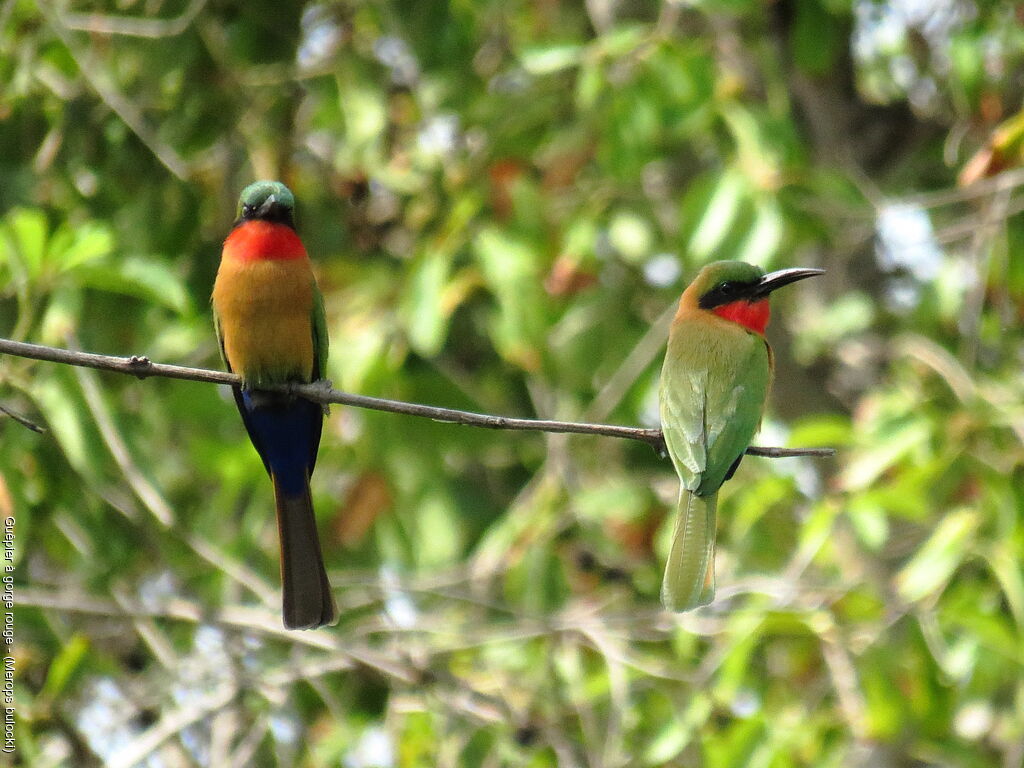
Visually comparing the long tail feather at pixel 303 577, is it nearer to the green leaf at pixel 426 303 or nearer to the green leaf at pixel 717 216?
the green leaf at pixel 426 303

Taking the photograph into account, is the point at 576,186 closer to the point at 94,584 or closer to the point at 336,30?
the point at 336,30

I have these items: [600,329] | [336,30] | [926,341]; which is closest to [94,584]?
[600,329]

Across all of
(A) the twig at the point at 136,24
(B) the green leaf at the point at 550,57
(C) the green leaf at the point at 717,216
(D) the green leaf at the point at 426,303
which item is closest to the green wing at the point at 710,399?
(C) the green leaf at the point at 717,216

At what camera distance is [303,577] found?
273 cm

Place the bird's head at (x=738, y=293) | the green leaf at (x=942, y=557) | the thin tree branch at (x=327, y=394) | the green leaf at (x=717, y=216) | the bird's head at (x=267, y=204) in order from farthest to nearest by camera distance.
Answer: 1. the green leaf at (x=717, y=216)
2. the green leaf at (x=942, y=557)
3. the bird's head at (x=738, y=293)
4. the bird's head at (x=267, y=204)
5. the thin tree branch at (x=327, y=394)

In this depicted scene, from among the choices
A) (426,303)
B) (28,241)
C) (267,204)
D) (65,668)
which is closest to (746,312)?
(426,303)

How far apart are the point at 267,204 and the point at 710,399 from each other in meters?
1.05

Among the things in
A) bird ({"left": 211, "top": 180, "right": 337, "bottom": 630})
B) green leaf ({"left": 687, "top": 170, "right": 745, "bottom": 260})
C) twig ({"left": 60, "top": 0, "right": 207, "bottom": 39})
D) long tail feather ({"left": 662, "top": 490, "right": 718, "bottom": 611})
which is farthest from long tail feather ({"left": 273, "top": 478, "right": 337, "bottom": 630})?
twig ({"left": 60, "top": 0, "right": 207, "bottom": 39})

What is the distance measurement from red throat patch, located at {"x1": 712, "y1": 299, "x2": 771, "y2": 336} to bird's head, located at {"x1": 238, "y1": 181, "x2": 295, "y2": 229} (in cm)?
108

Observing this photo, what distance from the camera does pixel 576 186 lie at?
4.97m

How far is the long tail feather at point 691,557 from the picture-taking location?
8.91 ft

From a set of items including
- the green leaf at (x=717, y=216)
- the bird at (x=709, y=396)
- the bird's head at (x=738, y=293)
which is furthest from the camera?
the green leaf at (x=717, y=216)

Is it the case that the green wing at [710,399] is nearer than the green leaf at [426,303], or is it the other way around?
the green wing at [710,399]

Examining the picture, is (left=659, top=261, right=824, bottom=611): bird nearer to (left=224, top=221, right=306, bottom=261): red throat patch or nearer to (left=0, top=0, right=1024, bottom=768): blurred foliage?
(left=0, top=0, right=1024, bottom=768): blurred foliage
